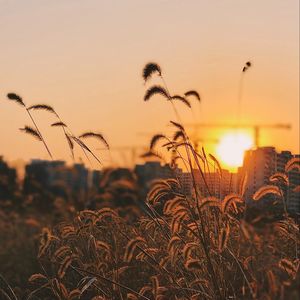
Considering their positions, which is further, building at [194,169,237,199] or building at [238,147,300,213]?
building at [238,147,300,213]

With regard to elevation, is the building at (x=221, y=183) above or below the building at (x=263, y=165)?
below

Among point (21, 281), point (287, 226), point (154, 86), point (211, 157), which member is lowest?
point (21, 281)

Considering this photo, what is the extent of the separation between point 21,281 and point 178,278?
4.26 m

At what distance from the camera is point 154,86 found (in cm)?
727

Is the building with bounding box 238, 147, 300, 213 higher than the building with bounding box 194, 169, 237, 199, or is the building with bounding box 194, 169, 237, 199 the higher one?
→ the building with bounding box 238, 147, 300, 213

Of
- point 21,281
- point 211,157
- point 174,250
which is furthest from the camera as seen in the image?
point 21,281

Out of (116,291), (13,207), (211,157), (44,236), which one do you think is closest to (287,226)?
(211,157)

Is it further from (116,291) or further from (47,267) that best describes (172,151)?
(47,267)

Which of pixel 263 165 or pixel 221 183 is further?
pixel 263 165

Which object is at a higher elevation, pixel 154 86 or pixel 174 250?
pixel 154 86

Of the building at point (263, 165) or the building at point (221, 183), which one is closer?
the building at point (221, 183)

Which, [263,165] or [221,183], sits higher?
[263,165]

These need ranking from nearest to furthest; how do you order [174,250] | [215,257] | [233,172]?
1. [174,250]
2. [215,257]
3. [233,172]

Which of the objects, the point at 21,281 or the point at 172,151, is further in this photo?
the point at 21,281
